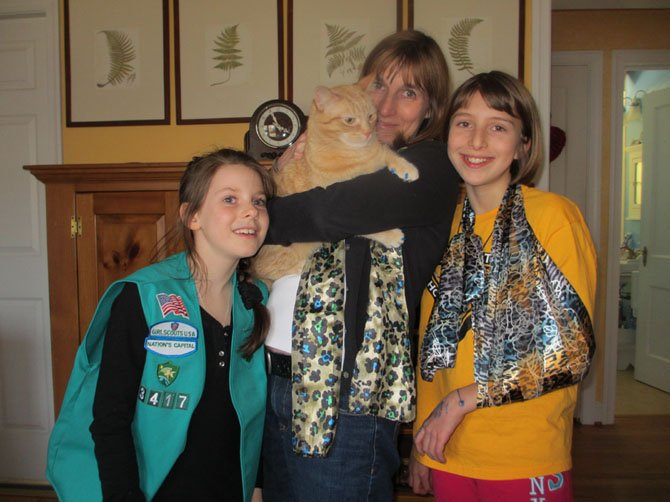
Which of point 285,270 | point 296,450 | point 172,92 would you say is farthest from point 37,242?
point 296,450

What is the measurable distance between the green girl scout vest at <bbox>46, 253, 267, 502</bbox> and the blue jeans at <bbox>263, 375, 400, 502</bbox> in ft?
0.59

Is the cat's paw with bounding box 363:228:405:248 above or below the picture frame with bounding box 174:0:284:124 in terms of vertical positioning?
below

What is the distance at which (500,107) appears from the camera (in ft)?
3.70

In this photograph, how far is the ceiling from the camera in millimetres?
3376

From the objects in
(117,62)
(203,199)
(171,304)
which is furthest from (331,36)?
(171,304)

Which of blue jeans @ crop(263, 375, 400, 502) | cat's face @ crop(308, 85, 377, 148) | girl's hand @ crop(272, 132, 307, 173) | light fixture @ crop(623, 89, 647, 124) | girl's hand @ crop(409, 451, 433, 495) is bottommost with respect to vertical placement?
girl's hand @ crop(409, 451, 433, 495)

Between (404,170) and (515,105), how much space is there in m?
0.35

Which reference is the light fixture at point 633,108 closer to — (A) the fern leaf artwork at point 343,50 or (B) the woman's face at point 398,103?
(A) the fern leaf artwork at point 343,50

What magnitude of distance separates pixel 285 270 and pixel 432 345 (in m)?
0.41

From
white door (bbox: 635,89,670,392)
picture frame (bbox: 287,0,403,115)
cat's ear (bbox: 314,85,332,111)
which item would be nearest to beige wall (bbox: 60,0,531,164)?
picture frame (bbox: 287,0,403,115)

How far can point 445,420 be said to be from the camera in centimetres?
104

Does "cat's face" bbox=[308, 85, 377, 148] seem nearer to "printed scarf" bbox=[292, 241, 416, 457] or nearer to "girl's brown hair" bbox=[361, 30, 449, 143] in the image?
"girl's brown hair" bbox=[361, 30, 449, 143]

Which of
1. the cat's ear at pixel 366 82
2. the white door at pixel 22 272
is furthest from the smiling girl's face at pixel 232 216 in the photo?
the white door at pixel 22 272

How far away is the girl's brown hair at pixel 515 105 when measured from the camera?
113 centimetres
